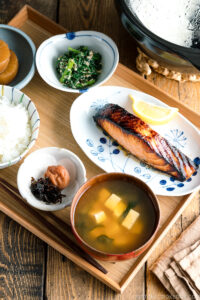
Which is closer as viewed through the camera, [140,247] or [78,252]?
[140,247]

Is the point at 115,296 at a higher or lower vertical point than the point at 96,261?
lower

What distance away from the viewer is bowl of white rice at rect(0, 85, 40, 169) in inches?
78.7

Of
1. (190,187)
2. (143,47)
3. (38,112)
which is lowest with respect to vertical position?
(38,112)

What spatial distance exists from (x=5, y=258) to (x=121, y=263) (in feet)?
1.80

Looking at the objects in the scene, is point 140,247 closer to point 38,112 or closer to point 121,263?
point 121,263

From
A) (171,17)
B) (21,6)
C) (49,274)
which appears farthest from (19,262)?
(21,6)

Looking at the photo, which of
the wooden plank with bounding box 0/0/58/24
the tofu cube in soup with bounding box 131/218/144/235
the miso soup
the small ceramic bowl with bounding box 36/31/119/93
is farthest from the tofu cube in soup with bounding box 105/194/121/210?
the wooden plank with bounding box 0/0/58/24

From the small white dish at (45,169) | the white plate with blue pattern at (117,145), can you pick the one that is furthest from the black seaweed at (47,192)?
the white plate with blue pattern at (117,145)

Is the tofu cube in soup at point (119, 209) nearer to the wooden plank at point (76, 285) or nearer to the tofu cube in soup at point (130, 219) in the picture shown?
Result: the tofu cube in soup at point (130, 219)

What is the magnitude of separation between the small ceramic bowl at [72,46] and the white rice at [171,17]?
9.9 inches

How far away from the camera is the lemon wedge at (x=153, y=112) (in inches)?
82.7

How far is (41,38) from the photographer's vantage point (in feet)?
8.04

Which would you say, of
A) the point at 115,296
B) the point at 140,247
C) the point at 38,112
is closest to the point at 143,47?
the point at 38,112

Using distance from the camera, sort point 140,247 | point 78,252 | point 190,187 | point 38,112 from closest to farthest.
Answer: point 140,247 → point 78,252 → point 190,187 → point 38,112
